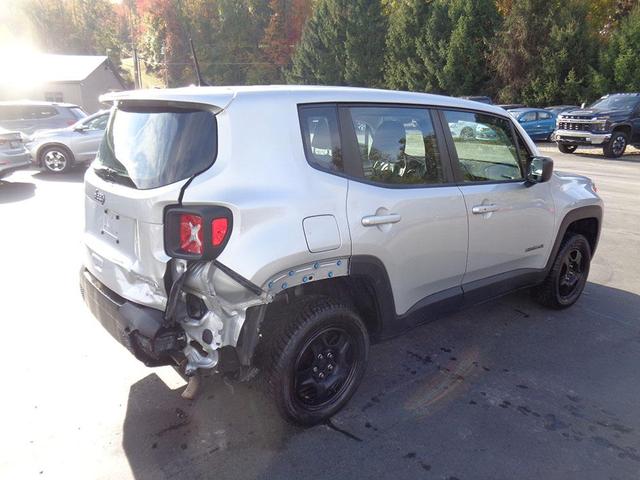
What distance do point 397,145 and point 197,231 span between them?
1487 mm

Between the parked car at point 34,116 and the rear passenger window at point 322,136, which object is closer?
the rear passenger window at point 322,136

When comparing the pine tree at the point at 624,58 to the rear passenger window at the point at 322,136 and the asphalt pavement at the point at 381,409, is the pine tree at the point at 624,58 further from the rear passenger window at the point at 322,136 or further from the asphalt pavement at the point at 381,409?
the rear passenger window at the point at 322,136

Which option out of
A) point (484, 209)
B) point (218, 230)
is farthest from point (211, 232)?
point (484, 209)

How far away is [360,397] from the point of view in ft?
10.7

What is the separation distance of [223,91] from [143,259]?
971 millimetres

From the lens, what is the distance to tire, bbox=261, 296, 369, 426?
107 inches

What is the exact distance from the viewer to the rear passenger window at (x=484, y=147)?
3.58 meters

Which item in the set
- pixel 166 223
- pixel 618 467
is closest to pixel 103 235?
pixel 166 223

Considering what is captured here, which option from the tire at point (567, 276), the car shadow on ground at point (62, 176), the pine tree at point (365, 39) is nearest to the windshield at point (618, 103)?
the tire at point (567, 276)

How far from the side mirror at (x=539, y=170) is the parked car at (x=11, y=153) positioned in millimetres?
10190

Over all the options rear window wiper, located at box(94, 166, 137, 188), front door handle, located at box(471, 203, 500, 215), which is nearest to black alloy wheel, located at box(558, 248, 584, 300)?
front door handle, located at box(471, 203, 500, 215)

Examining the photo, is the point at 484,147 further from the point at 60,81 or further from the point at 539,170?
the point at 60,81

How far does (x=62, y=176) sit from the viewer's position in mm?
12180

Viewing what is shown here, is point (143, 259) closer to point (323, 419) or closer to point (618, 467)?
point (323, 419)
